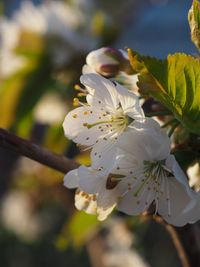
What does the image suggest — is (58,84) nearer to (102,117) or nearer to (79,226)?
(79,226)

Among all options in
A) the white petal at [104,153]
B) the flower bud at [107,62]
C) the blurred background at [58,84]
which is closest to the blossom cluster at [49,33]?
the blurred background at [58,84]

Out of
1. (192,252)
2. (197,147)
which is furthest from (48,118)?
(197,147)

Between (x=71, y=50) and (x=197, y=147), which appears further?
(x=71, y=50)

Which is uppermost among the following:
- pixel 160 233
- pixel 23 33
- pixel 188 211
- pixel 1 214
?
pixel 188 211

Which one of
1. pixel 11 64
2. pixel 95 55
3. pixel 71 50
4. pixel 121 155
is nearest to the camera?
pixel 121 155

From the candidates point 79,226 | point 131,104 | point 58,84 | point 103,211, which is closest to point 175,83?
point 131,104

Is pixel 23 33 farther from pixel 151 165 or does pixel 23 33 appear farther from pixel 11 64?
pixel 151 165

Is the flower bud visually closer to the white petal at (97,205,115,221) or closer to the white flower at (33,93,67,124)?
the white petal at (97,205,115,221)
